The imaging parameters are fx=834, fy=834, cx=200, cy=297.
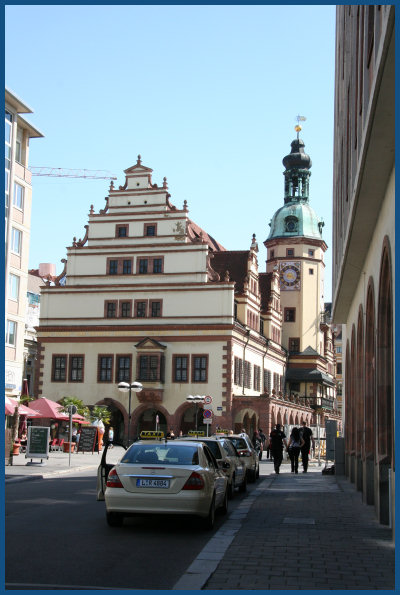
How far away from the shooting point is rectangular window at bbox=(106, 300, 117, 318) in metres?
61.8

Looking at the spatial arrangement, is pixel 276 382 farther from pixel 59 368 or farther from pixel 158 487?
pixel 158 487

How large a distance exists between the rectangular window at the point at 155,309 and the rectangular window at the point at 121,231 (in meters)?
5.51

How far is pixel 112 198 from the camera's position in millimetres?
62719

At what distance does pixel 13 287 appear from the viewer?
5222 cm

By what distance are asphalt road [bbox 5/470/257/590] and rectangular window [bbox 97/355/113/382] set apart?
43.7m

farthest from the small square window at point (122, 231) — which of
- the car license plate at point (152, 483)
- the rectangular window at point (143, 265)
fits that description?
the car license plate at point (152, 483)

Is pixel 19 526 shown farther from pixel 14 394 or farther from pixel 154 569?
pixel 14 394

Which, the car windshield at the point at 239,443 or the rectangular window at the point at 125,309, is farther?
the rectangular window at the point at 125,309

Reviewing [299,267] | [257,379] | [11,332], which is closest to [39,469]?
[11,332]

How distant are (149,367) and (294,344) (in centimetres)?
3017

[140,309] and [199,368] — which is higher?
[140,309]

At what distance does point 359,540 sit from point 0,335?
6.70m

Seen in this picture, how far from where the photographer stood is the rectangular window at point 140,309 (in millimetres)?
61094

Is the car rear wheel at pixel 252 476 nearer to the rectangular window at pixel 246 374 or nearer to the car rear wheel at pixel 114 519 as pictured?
the car rear wheel at pixel 114 519
